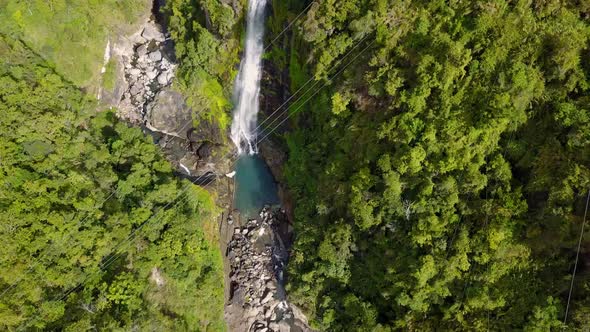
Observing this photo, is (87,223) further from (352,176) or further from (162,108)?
(352,176)

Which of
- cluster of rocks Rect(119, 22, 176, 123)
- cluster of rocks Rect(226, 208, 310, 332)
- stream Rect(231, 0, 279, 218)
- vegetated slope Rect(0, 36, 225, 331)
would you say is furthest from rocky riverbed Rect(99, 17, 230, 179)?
cluster of rocks Rect(226, 208, 310, 332)

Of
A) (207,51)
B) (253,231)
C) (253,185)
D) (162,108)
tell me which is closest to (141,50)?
(162,108)

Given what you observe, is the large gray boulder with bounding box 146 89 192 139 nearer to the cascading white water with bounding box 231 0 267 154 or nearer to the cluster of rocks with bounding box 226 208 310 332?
the cascading white water with bounding box 231 0 267 154

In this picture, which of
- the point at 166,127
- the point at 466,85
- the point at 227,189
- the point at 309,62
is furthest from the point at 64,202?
the point at 466,85

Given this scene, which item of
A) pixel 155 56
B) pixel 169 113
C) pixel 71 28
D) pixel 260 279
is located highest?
pixel 71 28

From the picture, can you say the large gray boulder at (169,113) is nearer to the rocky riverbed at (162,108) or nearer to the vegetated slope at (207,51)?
the rocky riverbed at (162,108)

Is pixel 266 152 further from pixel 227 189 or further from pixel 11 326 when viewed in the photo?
pixel 11 326
